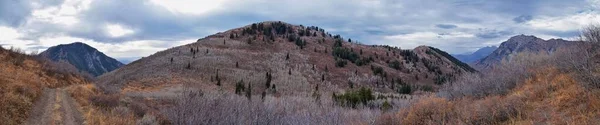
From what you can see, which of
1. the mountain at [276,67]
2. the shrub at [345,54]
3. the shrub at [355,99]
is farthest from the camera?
the shrub at [345,54]

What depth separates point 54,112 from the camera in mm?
23266

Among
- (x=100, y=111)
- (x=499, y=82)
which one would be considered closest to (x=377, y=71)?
(x=499, y=82)

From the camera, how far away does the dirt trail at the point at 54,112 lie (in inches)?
816

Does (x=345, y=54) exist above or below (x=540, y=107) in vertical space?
above

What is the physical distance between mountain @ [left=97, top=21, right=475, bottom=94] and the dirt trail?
47.0m

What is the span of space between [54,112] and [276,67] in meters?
108

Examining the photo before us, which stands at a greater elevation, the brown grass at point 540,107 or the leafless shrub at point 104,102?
the brown grass at point 540,107

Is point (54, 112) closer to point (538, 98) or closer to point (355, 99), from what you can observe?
point (538, 98)

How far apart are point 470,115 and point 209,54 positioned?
11476 centimetres

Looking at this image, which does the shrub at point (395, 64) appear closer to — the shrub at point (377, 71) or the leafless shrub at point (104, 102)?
the shrub at point (377, 71)

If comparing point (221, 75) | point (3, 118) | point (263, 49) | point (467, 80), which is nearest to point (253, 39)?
point (263, 49)

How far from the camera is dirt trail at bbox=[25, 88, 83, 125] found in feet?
68.0

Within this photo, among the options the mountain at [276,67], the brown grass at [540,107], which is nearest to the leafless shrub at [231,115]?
the brown grass at [540,107]

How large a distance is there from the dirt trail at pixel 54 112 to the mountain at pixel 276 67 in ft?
154
